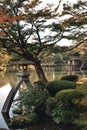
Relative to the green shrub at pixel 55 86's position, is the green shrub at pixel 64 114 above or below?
above

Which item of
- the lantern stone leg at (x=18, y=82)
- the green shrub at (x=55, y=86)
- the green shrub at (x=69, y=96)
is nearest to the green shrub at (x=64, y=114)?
the green shrub at (x=69, y=96)

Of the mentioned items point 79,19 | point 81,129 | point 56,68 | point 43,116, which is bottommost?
point 56,68

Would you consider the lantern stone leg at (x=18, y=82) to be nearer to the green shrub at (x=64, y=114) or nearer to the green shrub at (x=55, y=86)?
the green shrub at (x=55, y=86)

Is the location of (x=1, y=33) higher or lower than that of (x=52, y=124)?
higher

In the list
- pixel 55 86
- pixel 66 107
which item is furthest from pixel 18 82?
pixel 66 107

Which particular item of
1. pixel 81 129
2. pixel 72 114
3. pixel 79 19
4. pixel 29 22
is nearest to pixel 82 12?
pixel 79 19

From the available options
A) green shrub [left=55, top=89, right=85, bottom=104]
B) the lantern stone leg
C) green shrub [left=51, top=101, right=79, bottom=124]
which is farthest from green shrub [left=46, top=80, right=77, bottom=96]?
green shrub [left=55, top=89, right=85, bottom=104]

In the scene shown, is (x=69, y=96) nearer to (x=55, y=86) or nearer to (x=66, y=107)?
(x=66, y=107)

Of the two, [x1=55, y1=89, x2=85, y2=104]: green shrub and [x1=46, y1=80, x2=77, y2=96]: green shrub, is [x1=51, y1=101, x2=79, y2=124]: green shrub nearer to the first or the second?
[x1=55, y1=89, x2=85, y2=104]: green shrub

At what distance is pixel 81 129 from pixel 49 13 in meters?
5.26

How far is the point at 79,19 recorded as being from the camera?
449 inches

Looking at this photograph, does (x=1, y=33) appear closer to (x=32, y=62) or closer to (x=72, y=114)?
(x=32, y=62)

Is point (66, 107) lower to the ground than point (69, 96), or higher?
lower

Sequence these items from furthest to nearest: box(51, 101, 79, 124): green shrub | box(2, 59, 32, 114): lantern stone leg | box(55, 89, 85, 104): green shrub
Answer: box(2, 59, 32, 114): lantern stone leg → box(51, 101, 79, 124): green shrub → box(55, 89, 85, 104): green shrub
